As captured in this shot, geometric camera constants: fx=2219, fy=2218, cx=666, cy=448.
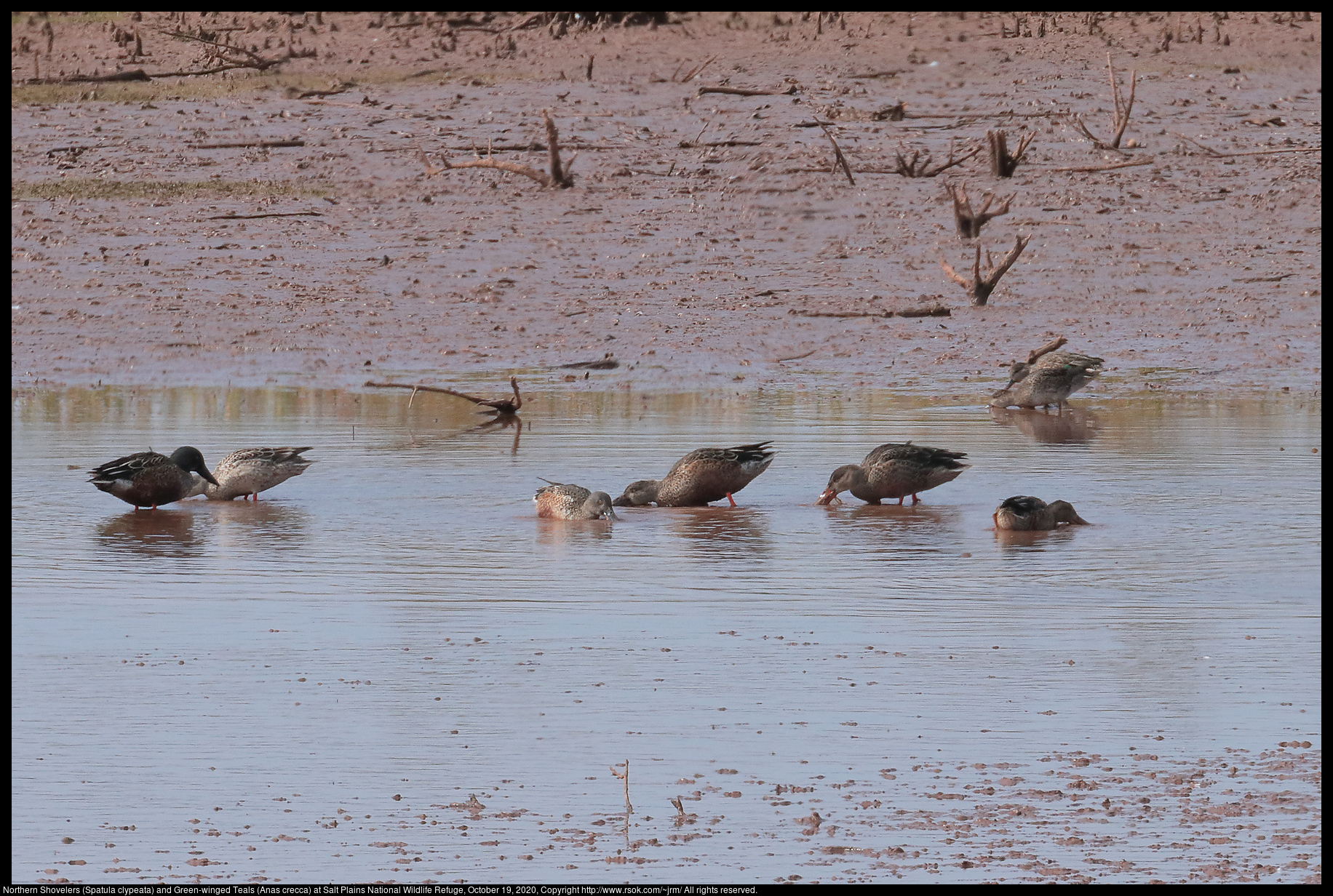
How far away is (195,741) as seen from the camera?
6.69 m

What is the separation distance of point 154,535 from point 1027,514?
4.31 m

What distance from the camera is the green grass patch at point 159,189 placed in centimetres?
2298

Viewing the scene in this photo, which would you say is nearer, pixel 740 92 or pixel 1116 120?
pixel 1116 120

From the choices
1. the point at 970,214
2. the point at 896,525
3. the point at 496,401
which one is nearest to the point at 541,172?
the point at 970,214

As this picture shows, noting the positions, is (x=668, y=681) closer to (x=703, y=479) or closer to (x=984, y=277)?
(x=703, y=479)

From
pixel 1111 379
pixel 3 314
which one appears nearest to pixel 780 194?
pixel 1111 379

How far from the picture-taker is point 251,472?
40.1ft

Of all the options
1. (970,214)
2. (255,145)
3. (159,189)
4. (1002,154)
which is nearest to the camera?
(970,214)

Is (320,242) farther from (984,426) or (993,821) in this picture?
(993,821)

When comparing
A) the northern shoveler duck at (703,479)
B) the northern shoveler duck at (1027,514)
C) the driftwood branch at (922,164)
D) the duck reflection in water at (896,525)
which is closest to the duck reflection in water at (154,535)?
the northern shoveler duck at (703,479)

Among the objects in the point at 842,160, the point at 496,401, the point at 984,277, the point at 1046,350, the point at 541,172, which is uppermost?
the point at 842,160

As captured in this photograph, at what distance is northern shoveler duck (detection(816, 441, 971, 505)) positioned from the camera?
11.8 metres

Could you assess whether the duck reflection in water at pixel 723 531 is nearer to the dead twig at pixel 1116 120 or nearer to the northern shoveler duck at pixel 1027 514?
the northern shoveler duck at pixel 1027 514

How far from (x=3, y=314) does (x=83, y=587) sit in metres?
1.56
